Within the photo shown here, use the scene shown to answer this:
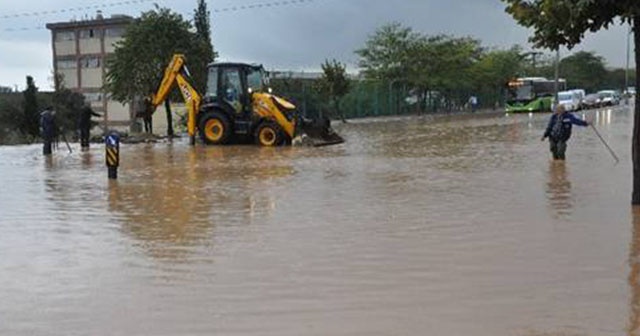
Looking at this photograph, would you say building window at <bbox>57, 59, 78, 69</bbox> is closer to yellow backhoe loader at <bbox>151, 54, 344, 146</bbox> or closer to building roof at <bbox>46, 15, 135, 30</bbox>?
building roof at <bbox>46, 15, 135, 30</bbox>

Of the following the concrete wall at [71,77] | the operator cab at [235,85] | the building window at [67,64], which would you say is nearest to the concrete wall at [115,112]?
the concrete wall at [71,77]

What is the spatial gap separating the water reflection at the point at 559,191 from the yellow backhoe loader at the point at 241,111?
39.1ft

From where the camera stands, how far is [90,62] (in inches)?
3310

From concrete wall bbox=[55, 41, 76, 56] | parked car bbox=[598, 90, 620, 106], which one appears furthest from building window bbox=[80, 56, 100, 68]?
parked car bbox=[598, 90, 620, 106]

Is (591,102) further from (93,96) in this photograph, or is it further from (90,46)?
(90,46)

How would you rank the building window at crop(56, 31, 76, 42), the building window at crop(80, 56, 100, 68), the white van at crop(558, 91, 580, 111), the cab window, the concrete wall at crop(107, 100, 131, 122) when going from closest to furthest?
the cab window < the white van at crop(558, 91, 580, 111) < the concrete wall at crop(107, 100, 131, 122) < the building window at crop(80, 56, 100, 68) < the building window at crop(56, 31, 76, 42)

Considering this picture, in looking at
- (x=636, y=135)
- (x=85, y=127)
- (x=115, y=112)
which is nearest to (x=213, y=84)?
(x=85, y=127)

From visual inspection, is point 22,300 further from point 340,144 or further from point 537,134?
point 537,134

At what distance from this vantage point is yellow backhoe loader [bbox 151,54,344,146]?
96.3 ft

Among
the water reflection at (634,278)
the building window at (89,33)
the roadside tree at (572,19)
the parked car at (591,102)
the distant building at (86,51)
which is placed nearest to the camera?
the water reflection at (634,278)

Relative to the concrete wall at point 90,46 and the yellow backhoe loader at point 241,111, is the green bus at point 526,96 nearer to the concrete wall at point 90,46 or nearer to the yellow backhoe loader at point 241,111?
the concrete wall at point 90,46

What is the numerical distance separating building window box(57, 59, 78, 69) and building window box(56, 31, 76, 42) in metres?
2.22

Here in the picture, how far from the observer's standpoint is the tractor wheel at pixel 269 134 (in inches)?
1148

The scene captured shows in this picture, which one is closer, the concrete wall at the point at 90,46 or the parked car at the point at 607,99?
the concrete wall at the point at 90,46
